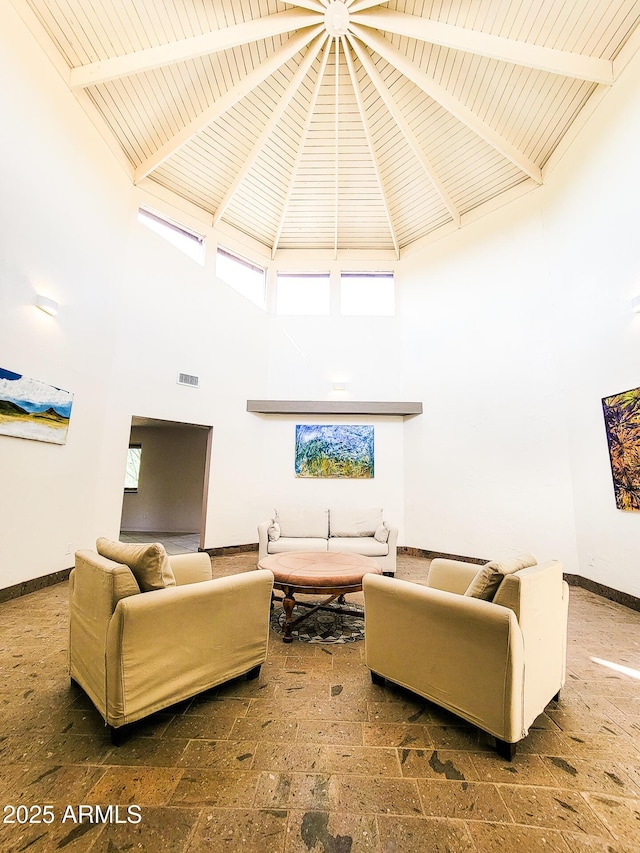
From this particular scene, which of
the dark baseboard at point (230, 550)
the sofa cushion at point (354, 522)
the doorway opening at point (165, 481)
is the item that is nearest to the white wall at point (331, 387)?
the dark baseboard at point (230, 550)

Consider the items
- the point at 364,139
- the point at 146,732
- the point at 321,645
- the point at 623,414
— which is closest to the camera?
the point at 146,732

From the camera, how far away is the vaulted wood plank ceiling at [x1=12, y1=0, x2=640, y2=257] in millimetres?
4023

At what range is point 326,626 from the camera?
3275 mm

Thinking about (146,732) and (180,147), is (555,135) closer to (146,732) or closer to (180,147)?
(180,147)

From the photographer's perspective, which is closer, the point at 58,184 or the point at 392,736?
the point at 392,736

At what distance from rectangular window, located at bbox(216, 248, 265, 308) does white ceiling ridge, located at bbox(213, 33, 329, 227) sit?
63 centimetres

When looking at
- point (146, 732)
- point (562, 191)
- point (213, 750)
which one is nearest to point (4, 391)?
point (146, 732)

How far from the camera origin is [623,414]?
389cm

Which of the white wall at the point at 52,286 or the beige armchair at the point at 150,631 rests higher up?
the white wall at the point at 52,286

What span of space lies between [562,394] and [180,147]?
6.44 metres

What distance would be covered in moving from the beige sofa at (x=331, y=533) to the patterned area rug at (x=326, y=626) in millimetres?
1184

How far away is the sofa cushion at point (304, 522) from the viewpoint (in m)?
5.38

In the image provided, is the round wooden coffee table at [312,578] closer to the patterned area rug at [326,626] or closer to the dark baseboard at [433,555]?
the patterned area rug at [326,626]

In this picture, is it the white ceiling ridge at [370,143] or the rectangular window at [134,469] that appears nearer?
the white ceiling ridge at [370,143]
